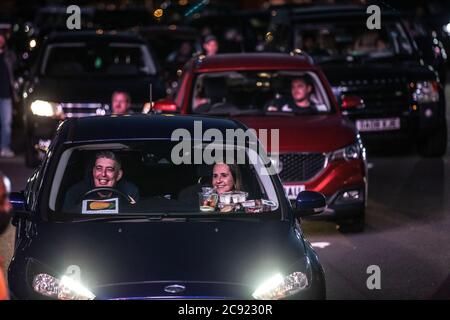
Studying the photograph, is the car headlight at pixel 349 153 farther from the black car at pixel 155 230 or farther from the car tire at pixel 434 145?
the car tire at pixel 434 145

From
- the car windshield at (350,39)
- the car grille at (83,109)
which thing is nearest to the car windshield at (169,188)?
the car grille at (83,109)

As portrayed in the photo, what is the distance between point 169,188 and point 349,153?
9.94 feet

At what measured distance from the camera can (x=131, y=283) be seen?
23.1ft

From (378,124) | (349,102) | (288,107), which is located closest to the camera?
(288,107)

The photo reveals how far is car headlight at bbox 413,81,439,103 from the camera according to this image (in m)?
17.9

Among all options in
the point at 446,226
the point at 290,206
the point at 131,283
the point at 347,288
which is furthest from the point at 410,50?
the point at 131,283

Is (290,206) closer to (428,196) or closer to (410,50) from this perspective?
(428,196)

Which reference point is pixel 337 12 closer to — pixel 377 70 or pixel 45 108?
pixel 377 70

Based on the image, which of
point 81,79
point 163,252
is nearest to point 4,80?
point 81,79

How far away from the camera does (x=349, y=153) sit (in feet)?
40.8

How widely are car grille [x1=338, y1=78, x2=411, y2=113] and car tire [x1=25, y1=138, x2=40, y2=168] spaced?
4.00m

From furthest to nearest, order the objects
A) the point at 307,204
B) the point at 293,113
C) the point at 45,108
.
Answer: the point at 45,108 → the point at 293,113 → the point at 307,204

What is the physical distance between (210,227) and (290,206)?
2.35 feet

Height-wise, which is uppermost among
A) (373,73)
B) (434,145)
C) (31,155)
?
(373,73)
